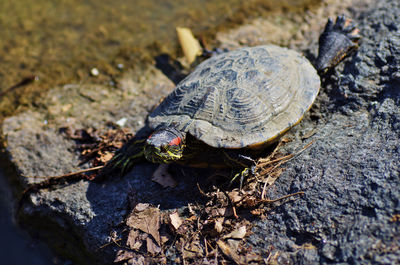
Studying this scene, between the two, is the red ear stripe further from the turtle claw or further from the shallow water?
the shallow water

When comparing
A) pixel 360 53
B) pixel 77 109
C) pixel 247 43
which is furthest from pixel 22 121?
pixel 360 53

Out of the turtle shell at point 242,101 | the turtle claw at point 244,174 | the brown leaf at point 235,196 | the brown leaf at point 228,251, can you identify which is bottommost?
the brown leaf at point 228,251

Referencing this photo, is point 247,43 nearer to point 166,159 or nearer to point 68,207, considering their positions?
point 166,159

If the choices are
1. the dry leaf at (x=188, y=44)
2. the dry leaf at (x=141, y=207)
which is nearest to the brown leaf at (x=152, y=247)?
the dry leaf at (x=141, y=207)

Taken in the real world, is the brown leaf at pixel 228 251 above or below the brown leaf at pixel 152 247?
above

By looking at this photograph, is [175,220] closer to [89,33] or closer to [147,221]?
[147,221]

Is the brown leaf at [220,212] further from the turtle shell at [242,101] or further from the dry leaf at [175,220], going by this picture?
the turtle shell at [242,101]

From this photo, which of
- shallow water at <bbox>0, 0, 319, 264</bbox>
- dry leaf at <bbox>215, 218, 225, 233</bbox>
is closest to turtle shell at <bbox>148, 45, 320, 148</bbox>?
dry leaf at <bbox>215, 218, 225, 233</bbox>

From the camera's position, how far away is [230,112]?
388 cm

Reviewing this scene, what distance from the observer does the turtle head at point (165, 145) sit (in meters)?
3.66

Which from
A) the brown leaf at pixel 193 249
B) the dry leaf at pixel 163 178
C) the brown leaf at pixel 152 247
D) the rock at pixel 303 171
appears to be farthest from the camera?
the dry leaf at pixel 163 178

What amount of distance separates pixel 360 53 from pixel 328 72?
0.53 m

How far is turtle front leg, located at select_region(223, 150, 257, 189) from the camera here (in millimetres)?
3740

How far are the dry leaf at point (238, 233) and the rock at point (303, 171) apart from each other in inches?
4.0
